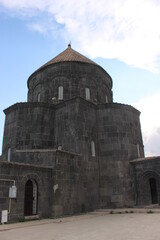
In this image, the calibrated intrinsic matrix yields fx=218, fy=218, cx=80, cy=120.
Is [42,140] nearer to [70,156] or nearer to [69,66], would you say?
[70,156]

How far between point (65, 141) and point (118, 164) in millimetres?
4745

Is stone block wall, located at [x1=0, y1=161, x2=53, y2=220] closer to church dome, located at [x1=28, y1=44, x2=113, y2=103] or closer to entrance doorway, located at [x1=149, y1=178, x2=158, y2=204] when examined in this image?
entrance doorway, located at [x1=149, y1=178, x2=158, y2=204]

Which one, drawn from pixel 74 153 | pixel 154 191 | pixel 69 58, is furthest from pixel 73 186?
pixel 69 58

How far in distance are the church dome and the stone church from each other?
0.11m

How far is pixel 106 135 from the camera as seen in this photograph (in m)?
18.6

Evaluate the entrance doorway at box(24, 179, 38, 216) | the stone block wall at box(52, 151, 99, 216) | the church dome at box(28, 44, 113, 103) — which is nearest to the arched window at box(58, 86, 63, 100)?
the church dome at box(28, 44, 113, 103)

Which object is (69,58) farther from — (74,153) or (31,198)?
(31,198)

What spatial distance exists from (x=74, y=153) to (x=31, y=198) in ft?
14.2

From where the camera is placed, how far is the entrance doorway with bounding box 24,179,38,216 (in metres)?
12.6

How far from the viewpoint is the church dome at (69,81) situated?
843 inches

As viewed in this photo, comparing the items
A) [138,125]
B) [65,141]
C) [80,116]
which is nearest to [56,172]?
[65,141]

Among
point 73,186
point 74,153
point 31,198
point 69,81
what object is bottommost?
point 31,198

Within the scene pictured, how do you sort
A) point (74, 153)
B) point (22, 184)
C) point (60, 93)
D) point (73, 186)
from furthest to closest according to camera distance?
point (60, 93), point (74, 153), point (73, 186), point (22, 184)

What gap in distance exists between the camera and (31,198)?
42.2 feet
